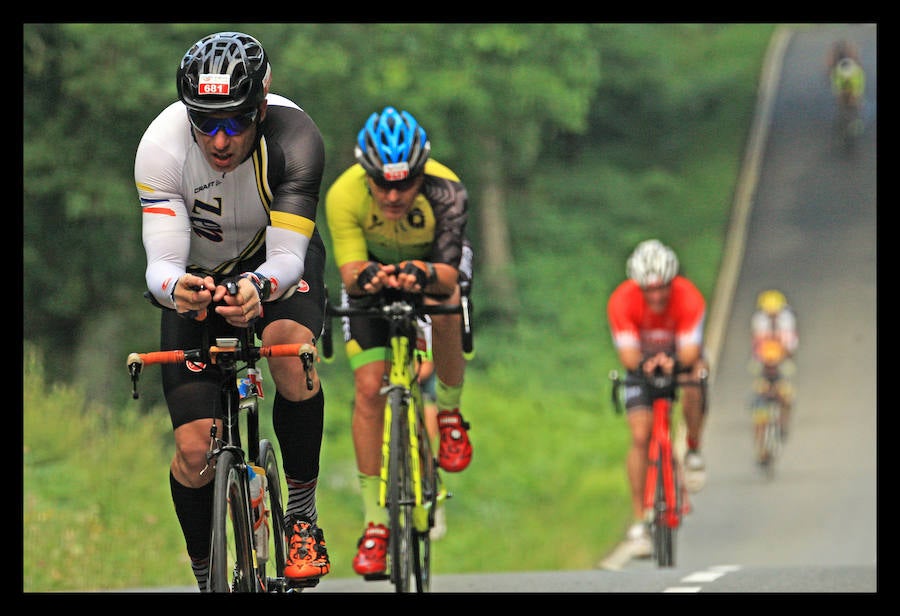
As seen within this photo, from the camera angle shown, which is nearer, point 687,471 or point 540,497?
point 687,471

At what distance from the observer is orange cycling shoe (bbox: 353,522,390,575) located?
8594mm

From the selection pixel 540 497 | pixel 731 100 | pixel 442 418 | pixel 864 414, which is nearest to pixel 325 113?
pixel 540 497

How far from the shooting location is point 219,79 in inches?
248

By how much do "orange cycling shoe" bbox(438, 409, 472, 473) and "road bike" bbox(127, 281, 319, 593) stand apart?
8.45 ft

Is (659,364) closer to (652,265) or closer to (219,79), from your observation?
(652,265)

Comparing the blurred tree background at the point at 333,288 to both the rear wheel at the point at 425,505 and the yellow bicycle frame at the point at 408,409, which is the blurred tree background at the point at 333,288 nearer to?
the rear wheel at the point at 425,505

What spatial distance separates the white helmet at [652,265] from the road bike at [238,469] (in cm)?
606

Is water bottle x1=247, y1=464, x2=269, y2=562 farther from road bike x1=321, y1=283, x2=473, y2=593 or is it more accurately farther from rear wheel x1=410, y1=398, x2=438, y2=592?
rear wheel x1=410, y1=398, x2=438, y2=592

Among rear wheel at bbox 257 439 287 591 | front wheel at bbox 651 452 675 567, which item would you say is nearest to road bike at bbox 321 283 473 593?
rear wheel at bbox 257 439 287 591

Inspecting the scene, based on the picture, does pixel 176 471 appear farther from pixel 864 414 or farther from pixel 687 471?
pixel 864 414

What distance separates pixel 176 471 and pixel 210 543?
36cm

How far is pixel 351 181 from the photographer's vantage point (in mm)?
9172

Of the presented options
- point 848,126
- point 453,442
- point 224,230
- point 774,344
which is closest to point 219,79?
point 224,230

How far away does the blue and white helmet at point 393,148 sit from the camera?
870 centimetres
